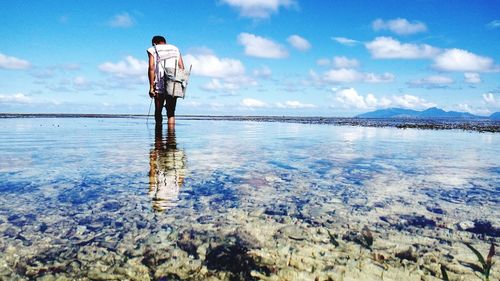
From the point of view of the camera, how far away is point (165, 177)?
3814 mm

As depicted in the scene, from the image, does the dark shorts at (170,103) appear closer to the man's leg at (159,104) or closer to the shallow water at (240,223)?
the man's leg at (159,104)

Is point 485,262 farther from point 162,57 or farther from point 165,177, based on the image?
point 162,57

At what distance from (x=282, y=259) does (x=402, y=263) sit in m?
0.60

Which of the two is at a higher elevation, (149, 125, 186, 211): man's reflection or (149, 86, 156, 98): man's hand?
(149, 86, 156, 98): man's hand

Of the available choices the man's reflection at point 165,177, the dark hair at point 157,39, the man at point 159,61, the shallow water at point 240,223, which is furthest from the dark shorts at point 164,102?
the shallow water at point 240,223

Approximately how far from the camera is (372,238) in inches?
85.5

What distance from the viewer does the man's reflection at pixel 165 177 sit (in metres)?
2.87

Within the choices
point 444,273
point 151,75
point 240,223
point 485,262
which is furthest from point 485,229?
point 151,75

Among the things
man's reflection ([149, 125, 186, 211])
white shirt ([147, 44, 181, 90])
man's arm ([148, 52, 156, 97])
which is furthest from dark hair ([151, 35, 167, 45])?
man's reflection ([149, 125, 186, 211])

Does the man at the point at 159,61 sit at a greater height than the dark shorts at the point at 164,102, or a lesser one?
greater

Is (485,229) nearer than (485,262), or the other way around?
(485,262)

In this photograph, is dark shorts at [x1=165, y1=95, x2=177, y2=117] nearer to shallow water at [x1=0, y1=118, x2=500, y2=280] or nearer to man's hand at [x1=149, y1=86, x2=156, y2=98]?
man's hand at [x1=149, y1=86, x2=156, y2=98]

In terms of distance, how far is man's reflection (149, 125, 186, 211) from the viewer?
9.40 feet

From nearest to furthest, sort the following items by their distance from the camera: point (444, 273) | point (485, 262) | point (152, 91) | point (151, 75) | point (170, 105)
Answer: point (444, 273) < point (485, 262) < point (151, 75) < point (152, 91) < point (170, 105)
